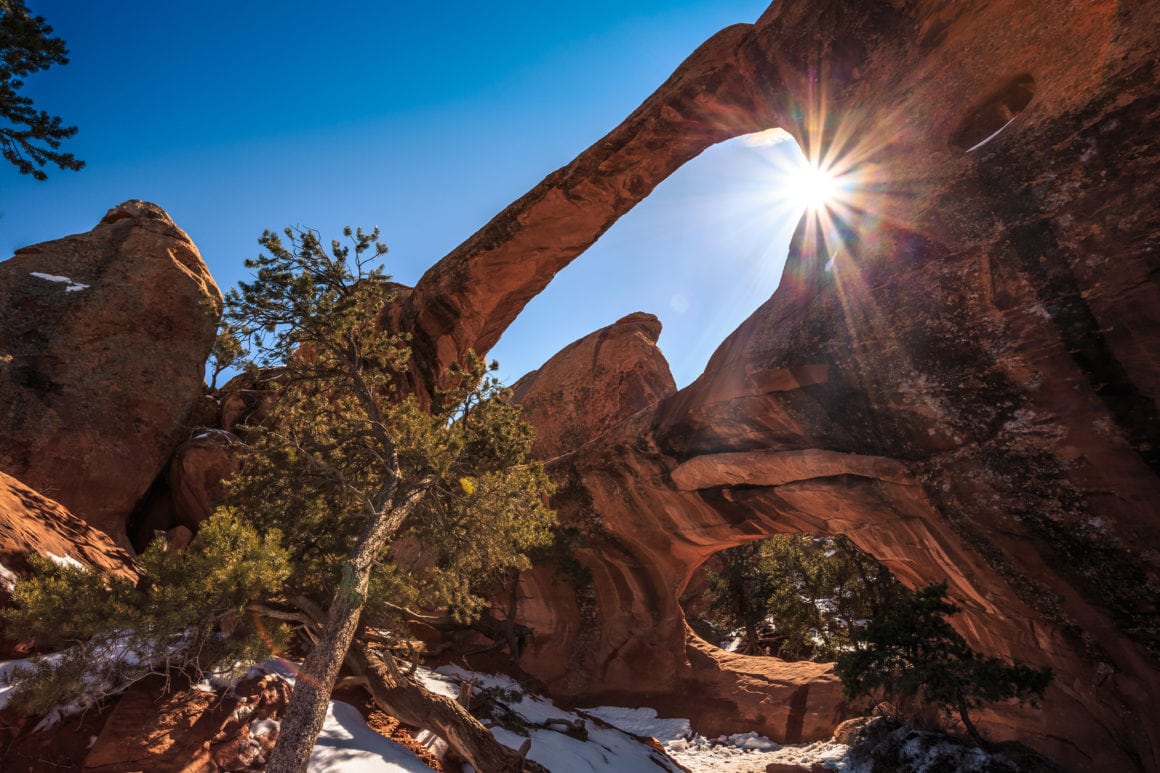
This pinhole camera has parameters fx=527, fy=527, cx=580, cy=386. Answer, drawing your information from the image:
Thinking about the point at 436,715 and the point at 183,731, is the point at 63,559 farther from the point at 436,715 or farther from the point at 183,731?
the point at 436,715

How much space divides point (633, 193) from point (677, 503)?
10035 mm

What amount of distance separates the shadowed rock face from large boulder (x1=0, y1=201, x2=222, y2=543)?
15.6 metres

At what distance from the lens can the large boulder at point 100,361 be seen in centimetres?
1577

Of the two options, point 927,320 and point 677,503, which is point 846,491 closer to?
point 927,320

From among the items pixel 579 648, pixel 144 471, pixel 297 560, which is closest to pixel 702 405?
pixel 297 560

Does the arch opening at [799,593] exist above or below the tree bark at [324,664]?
above

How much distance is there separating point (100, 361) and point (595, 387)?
66.1ft

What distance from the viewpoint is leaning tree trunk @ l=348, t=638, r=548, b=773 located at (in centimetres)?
775

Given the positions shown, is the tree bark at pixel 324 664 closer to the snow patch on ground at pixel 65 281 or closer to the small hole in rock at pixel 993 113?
the small hole in rock at pixel 993 113

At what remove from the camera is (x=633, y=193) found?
17375 millimetres

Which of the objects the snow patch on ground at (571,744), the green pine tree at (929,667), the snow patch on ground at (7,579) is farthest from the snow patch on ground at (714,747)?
the snow patch on ground at (7,579)

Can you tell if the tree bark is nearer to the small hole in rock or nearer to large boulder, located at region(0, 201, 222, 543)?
the small hole in rock

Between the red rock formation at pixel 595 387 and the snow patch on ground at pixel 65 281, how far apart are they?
17276 millimetres

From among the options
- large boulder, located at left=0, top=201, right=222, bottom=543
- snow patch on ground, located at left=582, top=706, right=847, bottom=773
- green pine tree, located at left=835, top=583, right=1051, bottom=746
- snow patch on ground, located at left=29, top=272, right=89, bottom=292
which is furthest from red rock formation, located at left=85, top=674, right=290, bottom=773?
snow patch on ground, located at left=29, top=272, right=89, bottom=292
